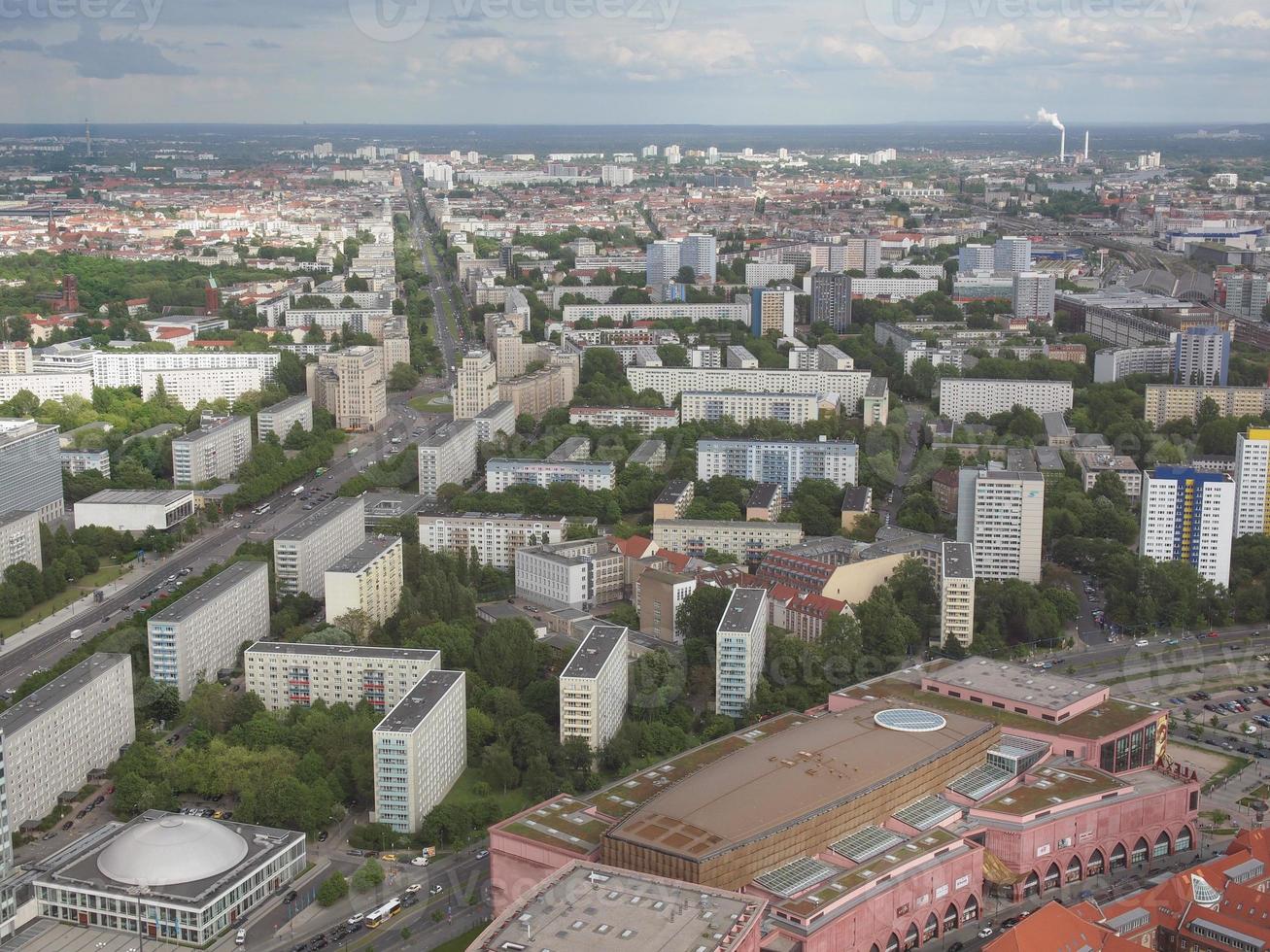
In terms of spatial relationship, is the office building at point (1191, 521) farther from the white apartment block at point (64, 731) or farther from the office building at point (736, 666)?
the white apartment block at point (64, 731)

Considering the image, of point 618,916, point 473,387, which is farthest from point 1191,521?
point 473,387

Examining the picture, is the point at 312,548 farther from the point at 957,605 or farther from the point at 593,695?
the point at 957,605

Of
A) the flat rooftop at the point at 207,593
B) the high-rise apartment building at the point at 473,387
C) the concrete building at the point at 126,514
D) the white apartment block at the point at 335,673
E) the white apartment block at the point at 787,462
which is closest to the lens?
the white apartment block at the point at 335,673

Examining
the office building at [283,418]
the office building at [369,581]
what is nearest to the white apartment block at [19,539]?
the office building at [369,581]

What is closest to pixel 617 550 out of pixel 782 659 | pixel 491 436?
pixel 782 659

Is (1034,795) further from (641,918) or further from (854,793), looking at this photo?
(641,918)

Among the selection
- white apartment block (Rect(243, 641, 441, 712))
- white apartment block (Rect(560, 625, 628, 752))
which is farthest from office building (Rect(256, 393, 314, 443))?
white apartment block (Rect(560, 625, 628, 752))

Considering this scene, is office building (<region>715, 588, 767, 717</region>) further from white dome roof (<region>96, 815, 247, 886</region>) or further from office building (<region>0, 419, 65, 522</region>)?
office building (<region>0, 419, 65, 522</region>)
